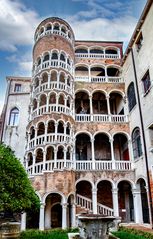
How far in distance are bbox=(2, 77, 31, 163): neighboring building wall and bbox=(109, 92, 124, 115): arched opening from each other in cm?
929

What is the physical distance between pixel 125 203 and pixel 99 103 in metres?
9.93

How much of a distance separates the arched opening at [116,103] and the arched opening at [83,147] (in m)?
4.26

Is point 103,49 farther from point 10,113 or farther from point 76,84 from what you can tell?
point 10,113

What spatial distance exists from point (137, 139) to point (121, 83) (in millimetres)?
6396

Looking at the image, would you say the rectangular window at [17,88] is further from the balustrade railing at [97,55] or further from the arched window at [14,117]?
the balustrade railing at [97,55]

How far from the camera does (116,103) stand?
23.0 meters

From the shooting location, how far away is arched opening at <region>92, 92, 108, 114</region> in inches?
876

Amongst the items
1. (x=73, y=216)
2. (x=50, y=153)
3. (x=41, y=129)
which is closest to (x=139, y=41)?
(x=41, y=129)

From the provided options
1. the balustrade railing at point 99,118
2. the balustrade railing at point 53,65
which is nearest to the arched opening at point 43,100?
the balustrade railing at point 53,65

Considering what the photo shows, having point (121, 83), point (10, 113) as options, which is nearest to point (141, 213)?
point (121, 83)

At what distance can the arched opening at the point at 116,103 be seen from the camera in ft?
70.6

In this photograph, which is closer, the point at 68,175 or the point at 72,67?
the point at 68,175

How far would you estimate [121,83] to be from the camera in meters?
21.2

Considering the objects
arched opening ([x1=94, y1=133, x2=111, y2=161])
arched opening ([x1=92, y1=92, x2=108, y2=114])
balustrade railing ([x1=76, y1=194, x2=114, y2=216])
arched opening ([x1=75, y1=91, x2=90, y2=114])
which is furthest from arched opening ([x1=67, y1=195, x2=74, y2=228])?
arched opening ([x1=92, y1=92, x2=108, y2=114])
